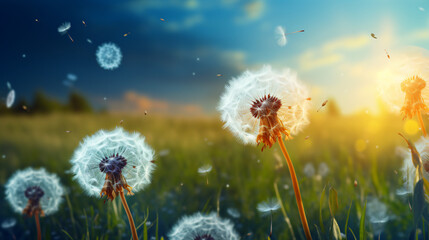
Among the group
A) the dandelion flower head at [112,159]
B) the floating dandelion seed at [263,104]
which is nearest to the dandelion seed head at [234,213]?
the dandelion flower head at [112,159]

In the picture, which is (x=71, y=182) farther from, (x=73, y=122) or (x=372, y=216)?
(x=73, y=122)

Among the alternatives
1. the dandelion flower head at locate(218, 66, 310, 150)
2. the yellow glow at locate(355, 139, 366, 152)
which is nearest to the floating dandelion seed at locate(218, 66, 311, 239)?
the dandelion flower head at locate(218, 66, 310, 150)

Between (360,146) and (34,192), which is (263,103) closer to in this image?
(34,192)

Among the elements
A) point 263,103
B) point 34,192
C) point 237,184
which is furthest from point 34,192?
point 237,184

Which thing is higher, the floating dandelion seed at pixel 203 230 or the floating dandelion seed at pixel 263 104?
the floating dandelion seed at pixel 263 104

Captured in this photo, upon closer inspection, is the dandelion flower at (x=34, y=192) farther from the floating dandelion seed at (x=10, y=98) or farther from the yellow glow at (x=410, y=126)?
the yellow glow at (x=410, y=126)

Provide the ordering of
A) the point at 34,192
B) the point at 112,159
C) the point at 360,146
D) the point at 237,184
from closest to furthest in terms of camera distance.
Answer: the point at 112,159
the point at 34,192
the point at 237,184
the point at 360,146

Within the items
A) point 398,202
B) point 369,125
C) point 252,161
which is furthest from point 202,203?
point 369,125
